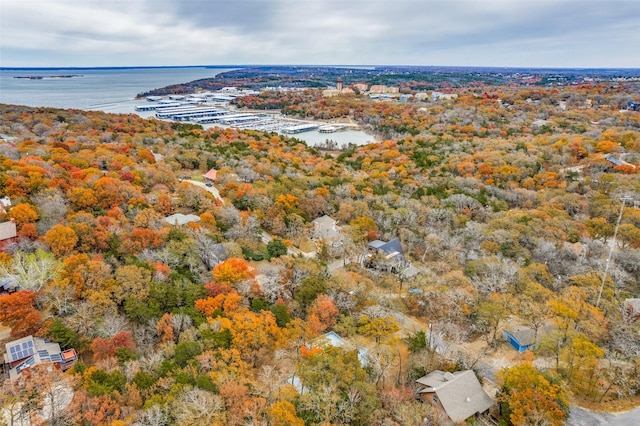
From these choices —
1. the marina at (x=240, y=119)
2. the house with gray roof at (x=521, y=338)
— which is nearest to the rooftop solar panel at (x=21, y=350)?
the house with gray roof at (x=521, y=338)

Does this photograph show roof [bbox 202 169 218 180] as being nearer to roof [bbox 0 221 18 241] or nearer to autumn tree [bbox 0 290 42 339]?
roof [bbox 0 221 18 241]

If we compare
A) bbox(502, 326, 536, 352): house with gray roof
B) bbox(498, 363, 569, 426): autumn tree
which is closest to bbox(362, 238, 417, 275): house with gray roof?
bbox(502, 326, 536, 352): house with gray roof

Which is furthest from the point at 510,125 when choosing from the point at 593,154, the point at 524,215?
the point at 524,215

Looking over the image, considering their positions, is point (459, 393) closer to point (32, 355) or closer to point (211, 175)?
point (32, 355)

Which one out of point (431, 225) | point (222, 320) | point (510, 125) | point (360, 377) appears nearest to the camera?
point (360, 377)

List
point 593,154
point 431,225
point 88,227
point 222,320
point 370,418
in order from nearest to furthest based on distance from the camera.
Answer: point 370,418 < point 222,320 < point 88,227 < point 431,225 < point 593,154

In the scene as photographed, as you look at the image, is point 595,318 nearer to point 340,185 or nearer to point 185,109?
point 340,185

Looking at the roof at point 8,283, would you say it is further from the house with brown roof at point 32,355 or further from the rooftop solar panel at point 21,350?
the rooftop solar panel at point 21,350
